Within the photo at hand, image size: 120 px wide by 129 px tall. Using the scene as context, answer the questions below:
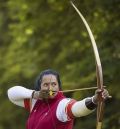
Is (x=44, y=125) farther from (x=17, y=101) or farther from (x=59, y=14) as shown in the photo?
(x=59, y=14)

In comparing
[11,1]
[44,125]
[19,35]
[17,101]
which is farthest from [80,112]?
[19,35]

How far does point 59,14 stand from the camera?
511 inches

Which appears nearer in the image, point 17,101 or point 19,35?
point 17,101

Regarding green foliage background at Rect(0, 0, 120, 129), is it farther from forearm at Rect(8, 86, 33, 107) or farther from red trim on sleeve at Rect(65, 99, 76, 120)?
red trim on sleeve at Rect(65, 99, 76, 120)

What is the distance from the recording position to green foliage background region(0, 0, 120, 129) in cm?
1178

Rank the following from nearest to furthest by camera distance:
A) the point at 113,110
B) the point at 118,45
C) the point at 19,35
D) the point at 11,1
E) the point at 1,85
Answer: the point at 118,45 → the point at 113,110 → the point at 11,1 → the point at 19,35 → the point at 1,85

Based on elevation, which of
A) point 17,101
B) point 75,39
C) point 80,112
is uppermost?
point 75,39

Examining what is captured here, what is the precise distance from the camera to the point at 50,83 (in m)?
6.84

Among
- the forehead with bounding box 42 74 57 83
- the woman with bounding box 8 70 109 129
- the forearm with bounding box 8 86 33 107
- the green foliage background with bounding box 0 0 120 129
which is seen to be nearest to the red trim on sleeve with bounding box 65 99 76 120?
the woman with bounding box 8 70 109 129

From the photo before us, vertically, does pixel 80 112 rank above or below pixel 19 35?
below

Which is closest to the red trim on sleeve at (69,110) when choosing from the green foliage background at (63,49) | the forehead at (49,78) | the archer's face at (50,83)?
the archer's face at (50,83)

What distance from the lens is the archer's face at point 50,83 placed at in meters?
6.80

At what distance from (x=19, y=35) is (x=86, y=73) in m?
2.88

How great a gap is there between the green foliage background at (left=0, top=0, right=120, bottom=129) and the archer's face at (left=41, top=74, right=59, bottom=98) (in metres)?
3.77
